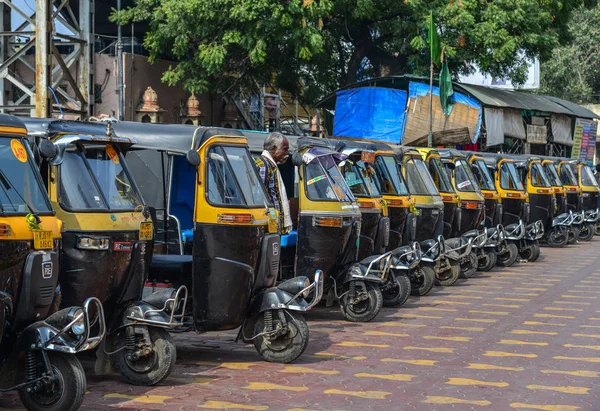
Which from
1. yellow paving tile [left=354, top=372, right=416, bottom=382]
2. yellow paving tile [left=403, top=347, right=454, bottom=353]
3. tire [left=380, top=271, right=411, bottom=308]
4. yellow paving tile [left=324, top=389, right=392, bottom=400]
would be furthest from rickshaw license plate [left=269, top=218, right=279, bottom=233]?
tire [left=380, top=271, right=411, bottom=308]

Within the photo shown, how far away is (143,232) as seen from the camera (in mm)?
8047

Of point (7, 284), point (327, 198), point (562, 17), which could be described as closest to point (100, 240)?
point (7, 284)

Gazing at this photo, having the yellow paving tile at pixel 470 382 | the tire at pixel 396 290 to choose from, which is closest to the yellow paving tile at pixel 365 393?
the yellow paving tile at pixel 470 382

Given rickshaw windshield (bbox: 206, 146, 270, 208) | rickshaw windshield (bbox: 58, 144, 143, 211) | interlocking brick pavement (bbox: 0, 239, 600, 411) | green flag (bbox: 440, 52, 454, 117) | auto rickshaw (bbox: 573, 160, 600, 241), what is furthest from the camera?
auto rickshaw (bbox: 573, 160, 600, 241)

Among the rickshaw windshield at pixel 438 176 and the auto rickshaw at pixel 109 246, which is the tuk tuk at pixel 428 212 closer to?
the rickshaw windshield at pixel 438 176

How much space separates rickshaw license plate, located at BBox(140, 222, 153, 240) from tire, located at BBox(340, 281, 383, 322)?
3.99m

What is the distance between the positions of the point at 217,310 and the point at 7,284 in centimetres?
254

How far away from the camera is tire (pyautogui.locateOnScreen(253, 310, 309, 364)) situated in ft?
29.5

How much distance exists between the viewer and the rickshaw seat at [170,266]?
9055 millimetres

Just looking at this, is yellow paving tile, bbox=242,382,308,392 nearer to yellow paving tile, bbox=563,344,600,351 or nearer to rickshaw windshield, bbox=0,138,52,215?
rickshaw windshield, bbox=0,138,52,215

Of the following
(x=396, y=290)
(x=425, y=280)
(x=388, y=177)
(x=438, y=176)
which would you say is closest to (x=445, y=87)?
(x=438, y=176)

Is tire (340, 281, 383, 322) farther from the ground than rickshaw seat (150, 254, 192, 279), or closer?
closer

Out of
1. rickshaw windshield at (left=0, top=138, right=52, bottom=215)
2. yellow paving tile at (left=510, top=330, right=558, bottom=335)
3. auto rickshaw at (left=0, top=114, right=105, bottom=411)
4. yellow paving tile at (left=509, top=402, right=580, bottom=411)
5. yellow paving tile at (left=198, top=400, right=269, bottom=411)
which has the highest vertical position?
rickshaw windshield at (left=0, top=138, right=52, bottom=215)

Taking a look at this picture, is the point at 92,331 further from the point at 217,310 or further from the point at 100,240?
the point at 217,310
